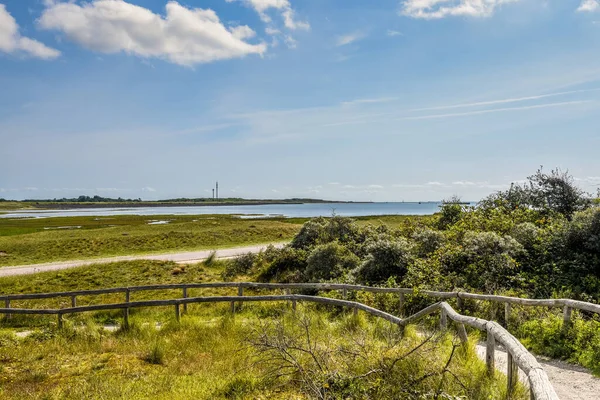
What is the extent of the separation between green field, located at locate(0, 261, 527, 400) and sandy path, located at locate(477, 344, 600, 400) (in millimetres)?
1193

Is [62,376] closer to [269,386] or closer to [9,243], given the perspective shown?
[269,386]

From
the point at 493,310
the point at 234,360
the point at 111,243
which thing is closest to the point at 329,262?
the point at 493,310

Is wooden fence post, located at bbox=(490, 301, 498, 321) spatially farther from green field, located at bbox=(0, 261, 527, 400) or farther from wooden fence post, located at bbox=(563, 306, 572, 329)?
green field, located at bbox=(0, 261, 527, 400)

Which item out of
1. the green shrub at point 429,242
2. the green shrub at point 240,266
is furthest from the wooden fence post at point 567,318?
the green shrub at point 240,266

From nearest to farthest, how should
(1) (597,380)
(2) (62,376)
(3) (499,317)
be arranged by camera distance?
1. (1) (597,380)
2. (2) (62,376)
3. (3) (499,317)

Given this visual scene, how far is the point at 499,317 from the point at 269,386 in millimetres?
6715

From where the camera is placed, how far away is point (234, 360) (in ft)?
26.3

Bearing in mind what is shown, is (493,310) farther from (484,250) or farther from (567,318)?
(484,250)

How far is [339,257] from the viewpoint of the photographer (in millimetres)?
19453

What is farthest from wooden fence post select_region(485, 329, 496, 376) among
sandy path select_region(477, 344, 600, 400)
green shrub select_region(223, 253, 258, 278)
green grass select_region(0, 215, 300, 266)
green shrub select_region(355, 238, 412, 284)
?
green grass select_region(0, 215, 300, 266)

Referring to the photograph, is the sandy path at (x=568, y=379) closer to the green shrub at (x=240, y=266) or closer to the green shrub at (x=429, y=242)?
the green shrub at (x=429, y=242)

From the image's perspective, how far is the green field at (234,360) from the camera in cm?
509

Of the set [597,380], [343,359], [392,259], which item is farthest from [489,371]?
[392,259]

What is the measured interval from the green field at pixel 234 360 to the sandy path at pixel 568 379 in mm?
1193
